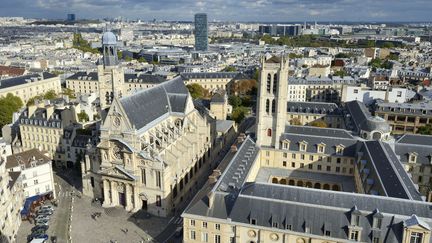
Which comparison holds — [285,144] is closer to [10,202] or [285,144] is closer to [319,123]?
[319,123]

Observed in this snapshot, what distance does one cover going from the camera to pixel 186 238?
55.2m

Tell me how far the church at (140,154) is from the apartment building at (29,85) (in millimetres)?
77012

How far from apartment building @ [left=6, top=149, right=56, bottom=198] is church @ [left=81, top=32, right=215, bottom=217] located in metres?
7.46

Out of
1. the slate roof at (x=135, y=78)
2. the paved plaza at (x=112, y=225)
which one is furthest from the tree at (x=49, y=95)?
the paved plaza at (x=112, y=225)

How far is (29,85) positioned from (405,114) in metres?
138

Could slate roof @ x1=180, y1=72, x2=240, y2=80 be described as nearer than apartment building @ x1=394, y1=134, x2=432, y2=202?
No

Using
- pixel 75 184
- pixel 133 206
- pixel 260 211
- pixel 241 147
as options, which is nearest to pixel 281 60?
pixel 241 147

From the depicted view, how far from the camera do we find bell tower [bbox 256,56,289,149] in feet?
256

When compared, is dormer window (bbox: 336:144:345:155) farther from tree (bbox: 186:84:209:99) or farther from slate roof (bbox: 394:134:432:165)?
tree (bbox: 186:84:209:99)

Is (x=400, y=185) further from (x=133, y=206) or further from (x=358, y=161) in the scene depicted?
(x=133, y=206)

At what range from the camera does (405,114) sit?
111312mm

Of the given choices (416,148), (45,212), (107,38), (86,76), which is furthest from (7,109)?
(416,148)

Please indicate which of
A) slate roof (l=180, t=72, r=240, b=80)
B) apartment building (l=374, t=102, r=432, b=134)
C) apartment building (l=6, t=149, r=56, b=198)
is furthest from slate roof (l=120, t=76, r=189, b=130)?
slate roof (l=180, t=72, r=240, b=80)

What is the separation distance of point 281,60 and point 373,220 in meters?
39.4
